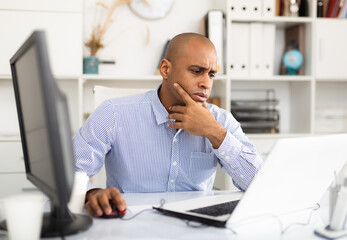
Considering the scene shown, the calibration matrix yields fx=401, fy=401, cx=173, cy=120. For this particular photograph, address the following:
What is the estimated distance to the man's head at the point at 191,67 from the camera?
59.0 inches

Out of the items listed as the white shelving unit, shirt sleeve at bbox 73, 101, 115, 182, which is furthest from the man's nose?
the white shelving unit

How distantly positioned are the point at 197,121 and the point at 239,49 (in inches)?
60.3

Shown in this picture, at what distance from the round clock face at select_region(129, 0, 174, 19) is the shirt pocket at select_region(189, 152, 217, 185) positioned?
1662 millimetres

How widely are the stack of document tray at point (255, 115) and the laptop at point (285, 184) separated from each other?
1.72 metres

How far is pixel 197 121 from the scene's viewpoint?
53.3 inches

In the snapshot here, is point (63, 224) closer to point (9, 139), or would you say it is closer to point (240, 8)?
point (9, 139)

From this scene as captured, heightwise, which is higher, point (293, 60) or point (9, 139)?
point (293, 60)

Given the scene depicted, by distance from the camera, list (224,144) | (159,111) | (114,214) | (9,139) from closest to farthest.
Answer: (114,214), (224,144), (159,111), (9,139)

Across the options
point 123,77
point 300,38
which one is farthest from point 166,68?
point 300,38

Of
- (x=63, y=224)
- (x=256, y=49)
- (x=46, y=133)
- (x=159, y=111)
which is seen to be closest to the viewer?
(x=46, y=133)

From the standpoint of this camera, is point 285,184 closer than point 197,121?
Yes

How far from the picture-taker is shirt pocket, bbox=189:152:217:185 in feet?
4.82

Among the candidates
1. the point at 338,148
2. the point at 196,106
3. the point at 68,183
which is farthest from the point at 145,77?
the point at 68,183

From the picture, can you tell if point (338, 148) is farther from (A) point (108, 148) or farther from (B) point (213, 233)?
(A) point (108, 148)
